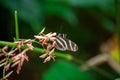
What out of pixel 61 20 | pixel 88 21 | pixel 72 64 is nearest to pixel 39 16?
pixel 72 64

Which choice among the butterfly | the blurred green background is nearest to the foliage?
the blurred green background

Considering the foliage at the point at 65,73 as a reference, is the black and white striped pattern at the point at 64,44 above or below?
above

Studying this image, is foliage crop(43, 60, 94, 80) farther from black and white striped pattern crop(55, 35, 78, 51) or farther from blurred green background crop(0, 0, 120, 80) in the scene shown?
black and white striped pattern crop(55, 35, 78, 51)

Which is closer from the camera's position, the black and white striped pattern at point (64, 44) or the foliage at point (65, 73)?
the black and white striped pattern at point (64, 44)

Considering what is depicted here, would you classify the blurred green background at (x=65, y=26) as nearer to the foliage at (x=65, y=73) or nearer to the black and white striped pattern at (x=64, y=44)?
the foliage at (x=65, y=73)

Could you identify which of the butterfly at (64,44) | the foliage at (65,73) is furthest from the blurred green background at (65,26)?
the butterfly at (64,44)

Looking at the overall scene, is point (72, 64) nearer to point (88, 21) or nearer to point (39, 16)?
point (39, 16)

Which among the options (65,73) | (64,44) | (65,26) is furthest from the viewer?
(65,26)

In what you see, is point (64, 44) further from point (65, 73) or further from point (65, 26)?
point (65, 26)

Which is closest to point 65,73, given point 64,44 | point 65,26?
point 65,26
